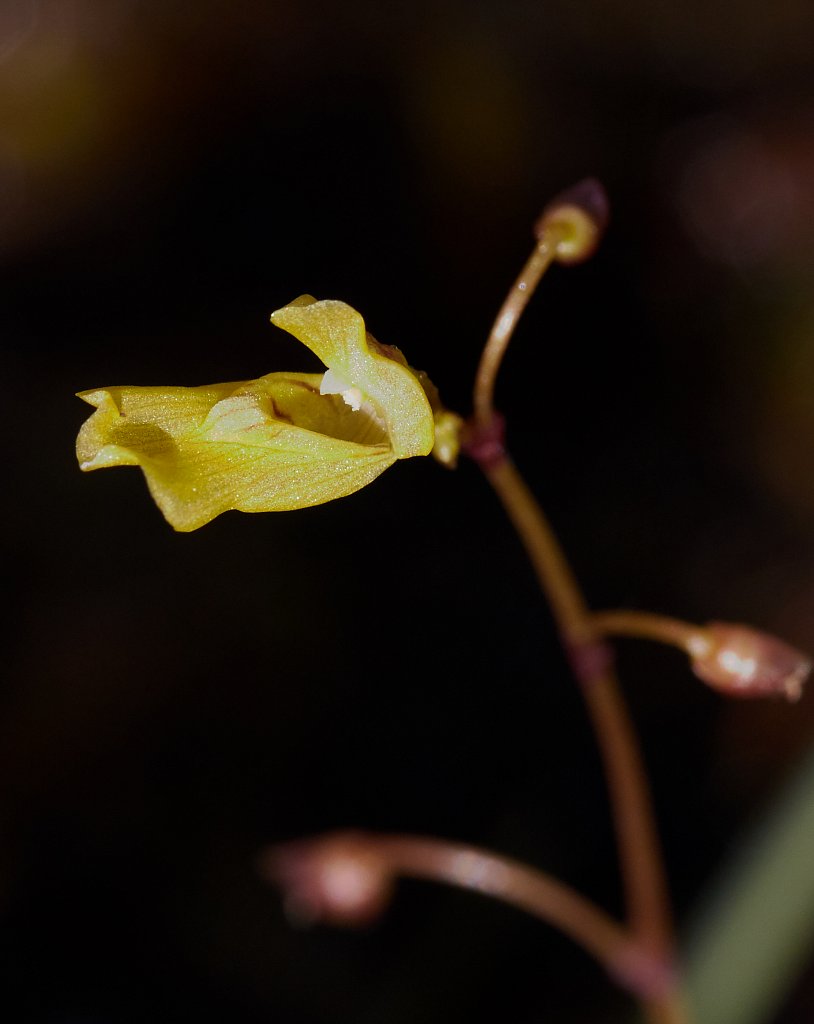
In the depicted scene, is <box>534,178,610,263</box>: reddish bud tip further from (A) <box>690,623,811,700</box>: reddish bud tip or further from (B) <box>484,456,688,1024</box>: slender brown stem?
(A) <box>690,623,811,700</box>: reddish bud tip

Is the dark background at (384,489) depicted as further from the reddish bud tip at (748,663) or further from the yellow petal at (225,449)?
the yellow petal at (225,449)

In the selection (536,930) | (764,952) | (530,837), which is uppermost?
(530,837)

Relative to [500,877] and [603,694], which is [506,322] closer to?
[603,694]

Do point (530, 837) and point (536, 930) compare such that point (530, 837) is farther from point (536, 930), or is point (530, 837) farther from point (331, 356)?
point (331, 356)

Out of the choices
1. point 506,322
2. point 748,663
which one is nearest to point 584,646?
point 748,663

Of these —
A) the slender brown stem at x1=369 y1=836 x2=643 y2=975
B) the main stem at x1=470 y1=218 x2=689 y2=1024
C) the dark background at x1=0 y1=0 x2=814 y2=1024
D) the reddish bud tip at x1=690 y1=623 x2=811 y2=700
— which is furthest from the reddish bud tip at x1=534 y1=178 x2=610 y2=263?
the dark background at x1=0 y1=0 x2=814 y2=1024

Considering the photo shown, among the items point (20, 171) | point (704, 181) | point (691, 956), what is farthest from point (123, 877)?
point (704, 181)

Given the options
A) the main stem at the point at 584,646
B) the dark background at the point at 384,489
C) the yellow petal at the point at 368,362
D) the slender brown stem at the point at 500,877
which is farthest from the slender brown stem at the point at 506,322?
the dark background at the point at 384,489
